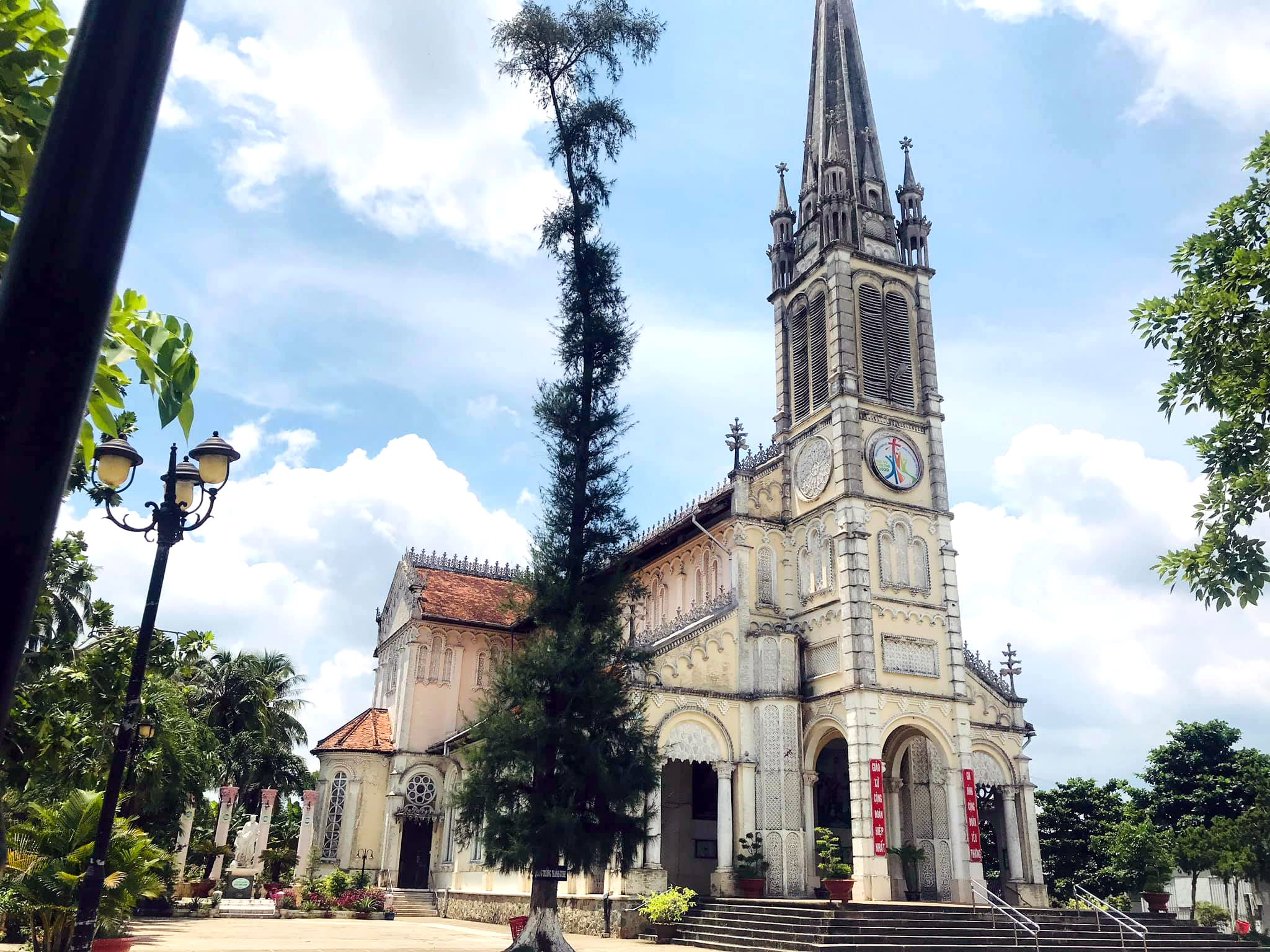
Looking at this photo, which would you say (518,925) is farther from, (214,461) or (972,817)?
(972,817)

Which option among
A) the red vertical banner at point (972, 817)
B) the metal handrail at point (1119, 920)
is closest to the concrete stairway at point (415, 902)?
the red vertical banner at point (972, 817)

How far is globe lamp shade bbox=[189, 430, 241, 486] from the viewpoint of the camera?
37.6 feet

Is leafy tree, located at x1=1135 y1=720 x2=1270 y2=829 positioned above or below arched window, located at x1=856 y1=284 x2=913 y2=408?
below

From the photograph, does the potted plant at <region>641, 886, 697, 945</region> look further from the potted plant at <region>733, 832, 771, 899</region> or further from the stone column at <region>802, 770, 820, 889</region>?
the stone column at <region>802, 770, 820, 889</region>

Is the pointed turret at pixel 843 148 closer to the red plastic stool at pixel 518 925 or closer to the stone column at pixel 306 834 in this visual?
the red plastic stool at pixel 518 925

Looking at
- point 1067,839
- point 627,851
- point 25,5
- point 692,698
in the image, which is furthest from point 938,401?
point 25,5

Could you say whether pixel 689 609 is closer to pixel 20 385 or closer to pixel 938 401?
pixel 938 401

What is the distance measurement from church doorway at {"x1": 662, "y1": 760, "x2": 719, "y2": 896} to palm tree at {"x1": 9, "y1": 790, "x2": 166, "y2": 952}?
18.5m

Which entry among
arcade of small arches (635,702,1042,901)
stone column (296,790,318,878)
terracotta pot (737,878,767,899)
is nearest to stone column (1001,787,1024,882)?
arcade of small arches (635,702,1042,901)

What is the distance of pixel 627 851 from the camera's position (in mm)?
18125

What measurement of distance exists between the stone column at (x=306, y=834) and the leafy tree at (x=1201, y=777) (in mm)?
36530

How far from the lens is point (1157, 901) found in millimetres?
28453

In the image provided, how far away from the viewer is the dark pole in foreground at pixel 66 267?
1.83 m

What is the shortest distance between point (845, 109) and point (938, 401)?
12220mm
